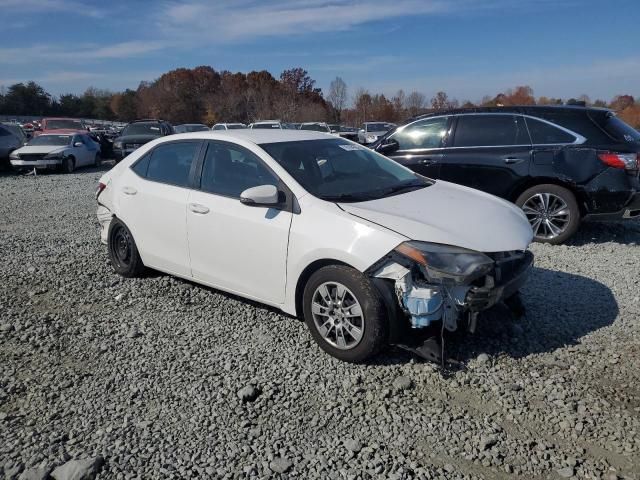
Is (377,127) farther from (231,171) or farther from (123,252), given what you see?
(231,171)

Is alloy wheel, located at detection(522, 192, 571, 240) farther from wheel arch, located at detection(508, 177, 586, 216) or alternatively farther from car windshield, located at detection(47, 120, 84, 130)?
car windshield, located at detection(47, 120, 84, 130)

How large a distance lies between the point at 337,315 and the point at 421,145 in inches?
183

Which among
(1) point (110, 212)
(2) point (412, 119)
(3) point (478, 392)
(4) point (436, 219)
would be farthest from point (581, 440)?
(2) point (412, 119)

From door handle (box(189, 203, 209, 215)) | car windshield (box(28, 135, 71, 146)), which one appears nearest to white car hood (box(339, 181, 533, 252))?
door handle (box(189, 203, 209, 215))

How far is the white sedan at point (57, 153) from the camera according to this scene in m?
16.8

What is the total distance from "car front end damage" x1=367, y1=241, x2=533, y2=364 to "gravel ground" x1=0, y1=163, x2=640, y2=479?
1.17 ft

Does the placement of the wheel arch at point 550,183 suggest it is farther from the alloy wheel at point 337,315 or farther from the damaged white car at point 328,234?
the alloy wheel at point 337,315

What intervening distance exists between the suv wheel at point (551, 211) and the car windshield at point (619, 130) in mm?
880

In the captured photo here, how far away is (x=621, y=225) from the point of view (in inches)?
308

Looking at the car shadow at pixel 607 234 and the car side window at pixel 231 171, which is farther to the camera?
the car shadow at pixel 607 234

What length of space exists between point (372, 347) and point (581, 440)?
133 cm

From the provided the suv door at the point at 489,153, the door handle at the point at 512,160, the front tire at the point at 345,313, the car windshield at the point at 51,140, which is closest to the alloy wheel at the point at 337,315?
the front tire at the point at 345,313

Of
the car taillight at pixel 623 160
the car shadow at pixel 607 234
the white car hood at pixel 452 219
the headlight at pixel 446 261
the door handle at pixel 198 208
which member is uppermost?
the car taillight at pixel 623 160

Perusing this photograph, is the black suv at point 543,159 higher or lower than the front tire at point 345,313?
higher
